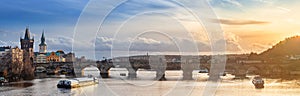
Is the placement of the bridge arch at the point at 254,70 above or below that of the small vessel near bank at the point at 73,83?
above

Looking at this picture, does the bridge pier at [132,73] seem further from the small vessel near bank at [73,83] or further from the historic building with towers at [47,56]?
the historic building with towers at [47,56]

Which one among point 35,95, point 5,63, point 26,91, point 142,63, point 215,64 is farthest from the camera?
point 5,63

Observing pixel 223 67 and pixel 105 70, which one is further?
pixel 105 70

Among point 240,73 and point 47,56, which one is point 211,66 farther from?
point 47,56

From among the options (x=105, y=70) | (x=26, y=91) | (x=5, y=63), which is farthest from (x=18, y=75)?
(x=26, y=91)

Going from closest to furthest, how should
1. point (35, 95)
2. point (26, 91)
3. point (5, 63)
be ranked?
point (35, 95), point (26, 91), point (5, 63)

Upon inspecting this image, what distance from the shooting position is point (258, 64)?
31438 mm

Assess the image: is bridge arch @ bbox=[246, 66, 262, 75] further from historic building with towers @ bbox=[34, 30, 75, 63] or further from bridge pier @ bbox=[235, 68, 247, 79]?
historic building with towers @ bbox=[34, 30, 75, 63]

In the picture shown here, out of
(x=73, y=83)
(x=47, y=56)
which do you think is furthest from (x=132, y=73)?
(x=47, y=56)

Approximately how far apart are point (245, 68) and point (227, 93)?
42.7ft

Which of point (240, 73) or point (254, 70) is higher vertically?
point (254, 70)

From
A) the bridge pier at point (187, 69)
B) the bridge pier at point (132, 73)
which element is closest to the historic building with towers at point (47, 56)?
the bridge pier at point (132, 73)

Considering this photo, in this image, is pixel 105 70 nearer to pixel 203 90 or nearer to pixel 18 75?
pixel 18 75

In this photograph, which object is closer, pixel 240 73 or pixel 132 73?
pixel 240 73
